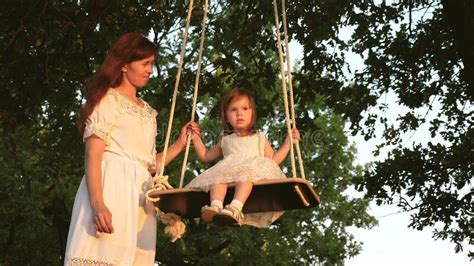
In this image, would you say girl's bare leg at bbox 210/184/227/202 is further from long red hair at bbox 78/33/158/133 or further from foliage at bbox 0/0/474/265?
foliage at bbox 0/0/474/265

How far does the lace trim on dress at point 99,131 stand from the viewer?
481 cm

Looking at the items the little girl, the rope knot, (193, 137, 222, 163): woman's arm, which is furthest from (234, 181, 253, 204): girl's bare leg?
(193, 137, 222, 163): woman's arm

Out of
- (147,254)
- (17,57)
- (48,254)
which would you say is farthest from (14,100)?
(48,254)

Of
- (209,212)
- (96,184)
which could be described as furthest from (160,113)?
(96,184)

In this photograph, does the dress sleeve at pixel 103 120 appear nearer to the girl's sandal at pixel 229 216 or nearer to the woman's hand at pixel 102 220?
the woman's hand at pixel 102 220

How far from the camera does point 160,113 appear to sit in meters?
19.0

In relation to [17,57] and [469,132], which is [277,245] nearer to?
[469,132]

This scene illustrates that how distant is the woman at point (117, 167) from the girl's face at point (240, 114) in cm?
88

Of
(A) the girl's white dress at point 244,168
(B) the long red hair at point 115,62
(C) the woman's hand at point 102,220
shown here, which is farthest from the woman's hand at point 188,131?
(C) the woman's hand at point 102,220

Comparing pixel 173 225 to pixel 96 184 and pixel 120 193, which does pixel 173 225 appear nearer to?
pixel 120 193

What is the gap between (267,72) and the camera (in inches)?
436

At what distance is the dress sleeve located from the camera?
15.8 feet

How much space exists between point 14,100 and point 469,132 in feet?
18.6

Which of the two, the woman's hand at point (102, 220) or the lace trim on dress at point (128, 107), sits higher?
the lace trim on dress at point (128, 107)
